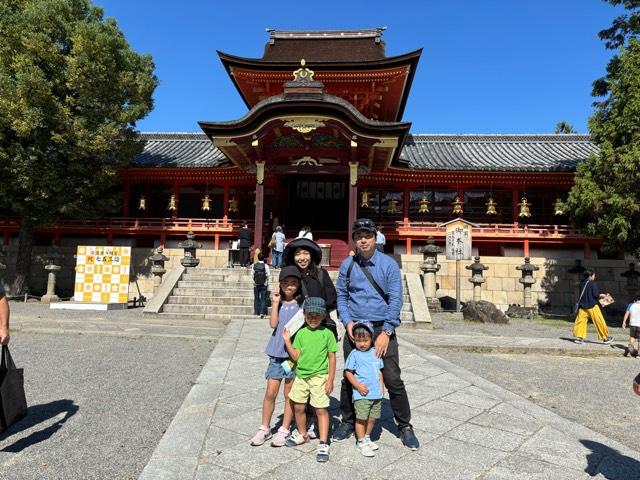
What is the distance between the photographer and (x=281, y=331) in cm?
315

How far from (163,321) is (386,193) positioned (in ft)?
36.0

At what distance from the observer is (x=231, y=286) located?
12.1 m

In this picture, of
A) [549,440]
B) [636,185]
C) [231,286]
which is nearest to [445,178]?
[636,185]

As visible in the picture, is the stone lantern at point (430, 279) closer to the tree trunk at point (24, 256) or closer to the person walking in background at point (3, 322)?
the person walking in background at point (3, 322)

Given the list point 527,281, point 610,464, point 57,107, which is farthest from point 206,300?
point 527,281

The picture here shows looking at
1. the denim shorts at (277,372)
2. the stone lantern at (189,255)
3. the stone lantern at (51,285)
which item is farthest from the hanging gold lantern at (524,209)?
the stone lantern at (51,285)

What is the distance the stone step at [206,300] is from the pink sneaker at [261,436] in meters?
8.30

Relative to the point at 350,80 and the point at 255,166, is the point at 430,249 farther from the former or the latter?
the point at 350,80

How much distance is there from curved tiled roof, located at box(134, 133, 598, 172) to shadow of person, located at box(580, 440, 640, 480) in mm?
13991

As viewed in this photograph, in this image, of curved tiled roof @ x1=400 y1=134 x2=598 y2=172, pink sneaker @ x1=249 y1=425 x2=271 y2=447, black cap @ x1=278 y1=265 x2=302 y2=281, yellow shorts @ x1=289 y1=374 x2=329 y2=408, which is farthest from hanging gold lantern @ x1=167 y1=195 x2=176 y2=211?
yellow shorts @ x1=289 y1=374 x2=329 y2=408

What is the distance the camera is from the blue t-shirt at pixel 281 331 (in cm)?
310

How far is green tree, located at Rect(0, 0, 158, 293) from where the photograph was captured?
12984mm

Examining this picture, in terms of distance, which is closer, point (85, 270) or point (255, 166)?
point (85, 270)

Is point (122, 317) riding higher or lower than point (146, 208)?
lower
